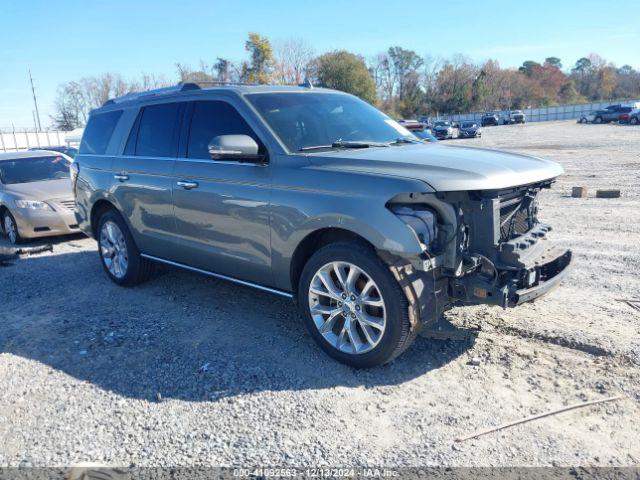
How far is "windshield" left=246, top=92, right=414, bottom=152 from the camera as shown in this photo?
452cm

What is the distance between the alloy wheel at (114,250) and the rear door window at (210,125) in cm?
175

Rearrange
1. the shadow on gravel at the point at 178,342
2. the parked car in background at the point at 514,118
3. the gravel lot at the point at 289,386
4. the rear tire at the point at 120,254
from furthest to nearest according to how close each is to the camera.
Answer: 1. the parked car in background at the point at 514,118
2. the rear tire at the point at 120,254
3. the shadow on gravel at the point at 178,342
4. the gravel lot at the point at 289,386

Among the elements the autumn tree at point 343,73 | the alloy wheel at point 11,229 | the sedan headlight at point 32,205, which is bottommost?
the alloy wheel at point 11,229

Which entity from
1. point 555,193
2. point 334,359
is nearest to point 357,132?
point 334,359

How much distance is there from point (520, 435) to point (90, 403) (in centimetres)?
280

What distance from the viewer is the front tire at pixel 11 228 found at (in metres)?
9.22

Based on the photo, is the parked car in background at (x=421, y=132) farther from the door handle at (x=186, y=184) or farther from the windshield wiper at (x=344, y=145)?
the door handle at (x=186, y=184)

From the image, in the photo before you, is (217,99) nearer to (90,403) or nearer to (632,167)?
(90,403)

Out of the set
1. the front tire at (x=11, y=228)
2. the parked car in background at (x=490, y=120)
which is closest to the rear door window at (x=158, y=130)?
the front tire at (x=11, y=228)

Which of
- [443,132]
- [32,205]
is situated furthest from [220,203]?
[443,132]

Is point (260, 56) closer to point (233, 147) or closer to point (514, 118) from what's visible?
point (514, 118)

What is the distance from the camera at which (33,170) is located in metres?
10.2

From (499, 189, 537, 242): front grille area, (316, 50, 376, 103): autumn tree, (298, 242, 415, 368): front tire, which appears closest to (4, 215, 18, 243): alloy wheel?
(298, 242, 415, 368): front tire

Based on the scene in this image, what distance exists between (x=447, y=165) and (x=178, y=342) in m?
2.66
